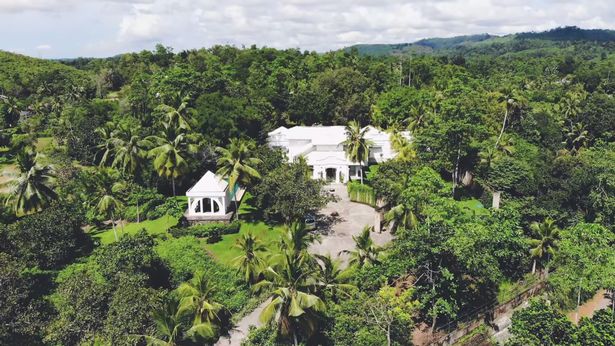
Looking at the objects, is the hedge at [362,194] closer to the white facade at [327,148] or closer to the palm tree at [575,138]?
the white facade at [327,148]

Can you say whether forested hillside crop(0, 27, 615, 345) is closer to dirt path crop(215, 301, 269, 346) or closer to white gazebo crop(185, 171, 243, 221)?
dirt path crop(215, 301, 269, 346)

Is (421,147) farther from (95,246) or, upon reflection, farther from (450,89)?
(95,246)

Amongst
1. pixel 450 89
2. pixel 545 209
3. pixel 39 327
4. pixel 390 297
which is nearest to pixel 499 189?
pixel 545 209

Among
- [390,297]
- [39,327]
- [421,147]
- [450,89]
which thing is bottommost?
[39,327]

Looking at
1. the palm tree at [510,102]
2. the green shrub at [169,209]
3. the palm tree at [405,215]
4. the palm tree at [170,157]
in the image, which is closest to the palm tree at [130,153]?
the palm tree at [170,157]

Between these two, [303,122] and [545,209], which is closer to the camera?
[545,209]

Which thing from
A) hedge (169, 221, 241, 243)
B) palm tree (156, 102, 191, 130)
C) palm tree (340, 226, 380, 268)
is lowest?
hedge (169, 221, 241, 243)

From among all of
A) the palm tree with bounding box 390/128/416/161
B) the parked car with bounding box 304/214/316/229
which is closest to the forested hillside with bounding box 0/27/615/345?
the palm tree with bounding box 390/128/416/161
